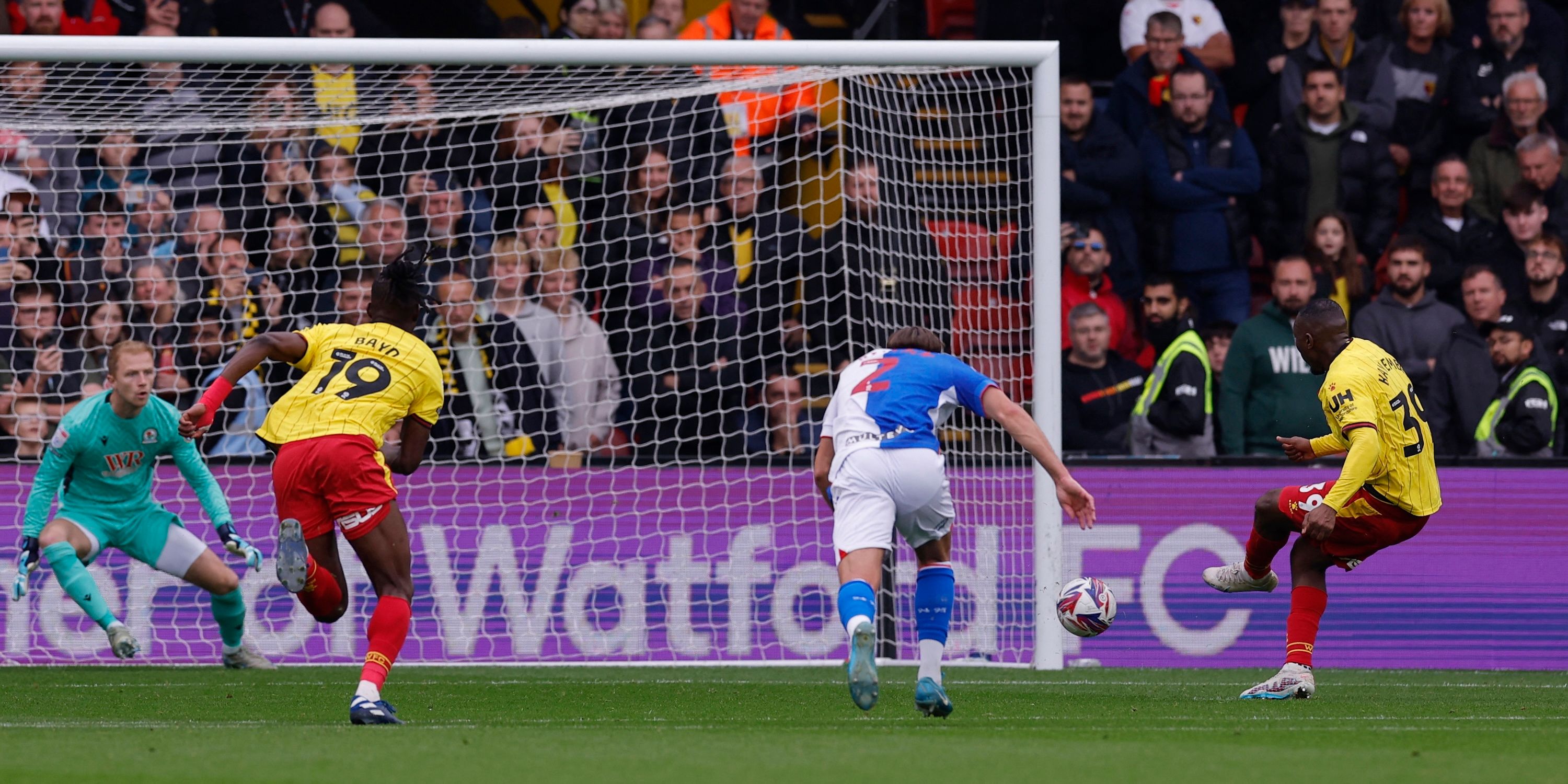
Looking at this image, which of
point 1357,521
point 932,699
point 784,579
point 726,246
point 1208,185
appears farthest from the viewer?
point 1208,185

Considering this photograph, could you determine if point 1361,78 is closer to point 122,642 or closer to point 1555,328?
point 1555,328

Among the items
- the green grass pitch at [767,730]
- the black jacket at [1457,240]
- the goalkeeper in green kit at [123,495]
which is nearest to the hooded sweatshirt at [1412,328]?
the black jacket at [1457,240]

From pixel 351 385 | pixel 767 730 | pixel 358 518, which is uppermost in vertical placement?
pixel 351 385

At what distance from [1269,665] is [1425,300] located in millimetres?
2635

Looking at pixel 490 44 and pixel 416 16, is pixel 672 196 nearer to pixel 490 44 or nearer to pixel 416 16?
pixel 490 44

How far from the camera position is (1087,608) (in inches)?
308

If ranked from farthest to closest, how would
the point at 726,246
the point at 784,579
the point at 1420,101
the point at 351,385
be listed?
the point at 1420,101 < the point at 726,246 < the point at 784,579 < the point at 351,385

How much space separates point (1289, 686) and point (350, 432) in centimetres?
431

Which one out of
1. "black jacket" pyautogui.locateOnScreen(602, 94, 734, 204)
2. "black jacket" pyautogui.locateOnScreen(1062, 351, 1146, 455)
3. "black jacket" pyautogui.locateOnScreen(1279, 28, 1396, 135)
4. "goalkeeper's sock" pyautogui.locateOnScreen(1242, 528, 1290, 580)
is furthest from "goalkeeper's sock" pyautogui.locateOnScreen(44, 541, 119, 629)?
"black jacket" pyautogui.locateOnScreen(1279, 28, 1396, 135)

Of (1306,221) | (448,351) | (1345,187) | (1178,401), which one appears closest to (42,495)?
(448,351)

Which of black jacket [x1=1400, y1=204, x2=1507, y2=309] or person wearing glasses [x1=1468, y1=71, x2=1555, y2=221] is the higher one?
person wearing glasses [x1=1468, y1=71, x2=1555, y2=221]

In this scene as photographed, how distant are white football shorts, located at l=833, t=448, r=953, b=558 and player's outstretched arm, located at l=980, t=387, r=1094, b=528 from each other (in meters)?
0.37

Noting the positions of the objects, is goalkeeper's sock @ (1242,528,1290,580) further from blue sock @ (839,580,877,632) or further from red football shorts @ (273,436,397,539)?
red football shorts @ (273,436,397,539)

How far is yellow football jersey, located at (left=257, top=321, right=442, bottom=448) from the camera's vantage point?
24.4 ft
